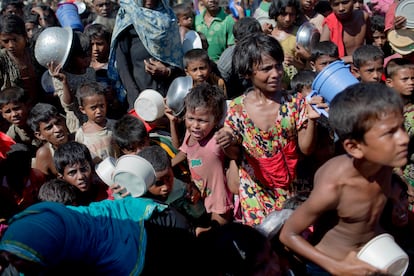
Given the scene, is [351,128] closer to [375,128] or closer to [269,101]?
[375,128]

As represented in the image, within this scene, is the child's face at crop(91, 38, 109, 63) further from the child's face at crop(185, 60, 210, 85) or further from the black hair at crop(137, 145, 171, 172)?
the black hair at crop(137, 145, 171, 172)

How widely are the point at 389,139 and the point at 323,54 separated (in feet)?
8.29

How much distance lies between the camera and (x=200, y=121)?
128 inches

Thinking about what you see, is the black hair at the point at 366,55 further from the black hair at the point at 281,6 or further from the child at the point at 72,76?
the child at the point at 72,76

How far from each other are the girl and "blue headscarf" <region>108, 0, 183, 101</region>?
56.0 inches

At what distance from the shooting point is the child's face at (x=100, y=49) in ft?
16.6

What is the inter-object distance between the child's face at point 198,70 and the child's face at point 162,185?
1382 millimetres

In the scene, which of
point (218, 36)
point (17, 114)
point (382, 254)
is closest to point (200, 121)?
point (382, 254)

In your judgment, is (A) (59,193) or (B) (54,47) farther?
(B) (54,47)

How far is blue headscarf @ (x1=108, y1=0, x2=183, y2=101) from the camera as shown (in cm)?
420

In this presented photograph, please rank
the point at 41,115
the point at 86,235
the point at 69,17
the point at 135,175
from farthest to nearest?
1. the point at 69,17
2. the point at 41,115
3. the point at 135,175
4. the point at 86,235

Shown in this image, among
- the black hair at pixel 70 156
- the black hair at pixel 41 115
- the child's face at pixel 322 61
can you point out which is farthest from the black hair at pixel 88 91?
the child's face at pixel 322 61

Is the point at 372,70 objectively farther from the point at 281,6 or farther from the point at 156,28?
the point at 156,28

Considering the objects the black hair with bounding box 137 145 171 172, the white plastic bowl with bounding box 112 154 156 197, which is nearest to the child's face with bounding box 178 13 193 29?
the black hair with bounding box 137 145 171 172
